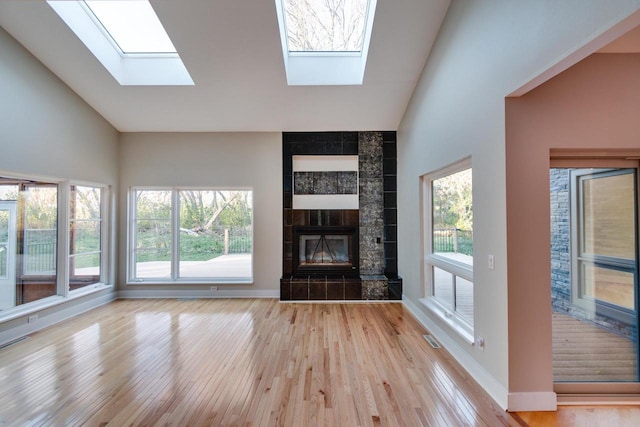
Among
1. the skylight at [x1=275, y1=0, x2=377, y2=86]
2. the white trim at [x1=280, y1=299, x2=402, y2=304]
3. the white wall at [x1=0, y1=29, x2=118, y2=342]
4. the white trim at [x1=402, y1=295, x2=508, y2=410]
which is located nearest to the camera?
the white trim at [x1=402, y1=295, x2=508, y2=410]

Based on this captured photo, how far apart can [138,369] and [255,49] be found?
144 inches

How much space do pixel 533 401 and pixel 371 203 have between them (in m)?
3.39

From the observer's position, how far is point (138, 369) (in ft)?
8.67

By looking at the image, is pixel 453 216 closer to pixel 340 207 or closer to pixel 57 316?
pixel 340 207

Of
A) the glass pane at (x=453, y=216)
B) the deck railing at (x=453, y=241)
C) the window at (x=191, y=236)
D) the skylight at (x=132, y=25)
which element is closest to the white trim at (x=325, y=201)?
the window at (x=191, y=236)

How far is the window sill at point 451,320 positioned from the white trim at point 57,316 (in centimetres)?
501

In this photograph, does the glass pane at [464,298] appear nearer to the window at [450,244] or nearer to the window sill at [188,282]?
the window at [450,244]

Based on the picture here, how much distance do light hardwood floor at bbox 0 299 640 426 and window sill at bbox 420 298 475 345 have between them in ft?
0.99

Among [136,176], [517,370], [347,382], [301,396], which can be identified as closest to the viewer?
[517,370]

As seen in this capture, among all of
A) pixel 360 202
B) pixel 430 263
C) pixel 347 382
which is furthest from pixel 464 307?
pixel 360 202

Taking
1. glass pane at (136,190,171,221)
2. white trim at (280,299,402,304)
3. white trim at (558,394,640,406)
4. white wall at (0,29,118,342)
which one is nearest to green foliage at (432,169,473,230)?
white trim at (558,394,640,406)

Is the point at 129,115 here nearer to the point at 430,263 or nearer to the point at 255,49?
the point at 255,49

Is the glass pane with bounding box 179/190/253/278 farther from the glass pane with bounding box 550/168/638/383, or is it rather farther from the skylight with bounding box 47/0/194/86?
the glass pane with bounding box 550/168/638/383

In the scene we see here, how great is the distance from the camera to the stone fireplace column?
4977 millimetres
